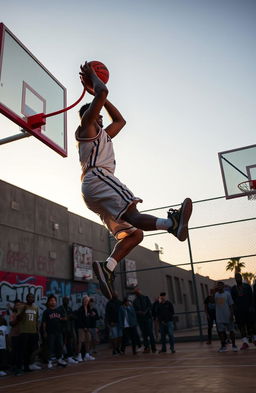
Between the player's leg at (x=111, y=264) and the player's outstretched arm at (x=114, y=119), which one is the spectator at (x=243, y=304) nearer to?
the player's leg at (x=111, y=264)

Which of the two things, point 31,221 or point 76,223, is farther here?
point 76,223

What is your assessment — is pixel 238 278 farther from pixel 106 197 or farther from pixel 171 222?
pixel 106 197

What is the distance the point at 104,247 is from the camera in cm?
1722

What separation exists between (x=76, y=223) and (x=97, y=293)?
3.15m

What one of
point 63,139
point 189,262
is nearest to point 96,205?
point 63,139

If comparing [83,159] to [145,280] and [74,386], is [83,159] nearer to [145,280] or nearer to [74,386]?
[74,386]

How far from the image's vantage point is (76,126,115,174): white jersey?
12.5 feet

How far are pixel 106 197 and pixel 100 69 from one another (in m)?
1.66

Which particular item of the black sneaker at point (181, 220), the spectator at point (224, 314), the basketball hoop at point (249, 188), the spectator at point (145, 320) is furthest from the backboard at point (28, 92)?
the basketball hoop at point (249, 188)

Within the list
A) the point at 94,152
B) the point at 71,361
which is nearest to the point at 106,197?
the point at 94,152

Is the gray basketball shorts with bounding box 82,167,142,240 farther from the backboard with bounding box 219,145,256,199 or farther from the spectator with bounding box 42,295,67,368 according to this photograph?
the backboard with bounding box 219,145,256,199

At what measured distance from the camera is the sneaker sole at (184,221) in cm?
341

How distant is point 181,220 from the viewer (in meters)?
3.48

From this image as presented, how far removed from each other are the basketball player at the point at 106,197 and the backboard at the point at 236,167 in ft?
32.8
